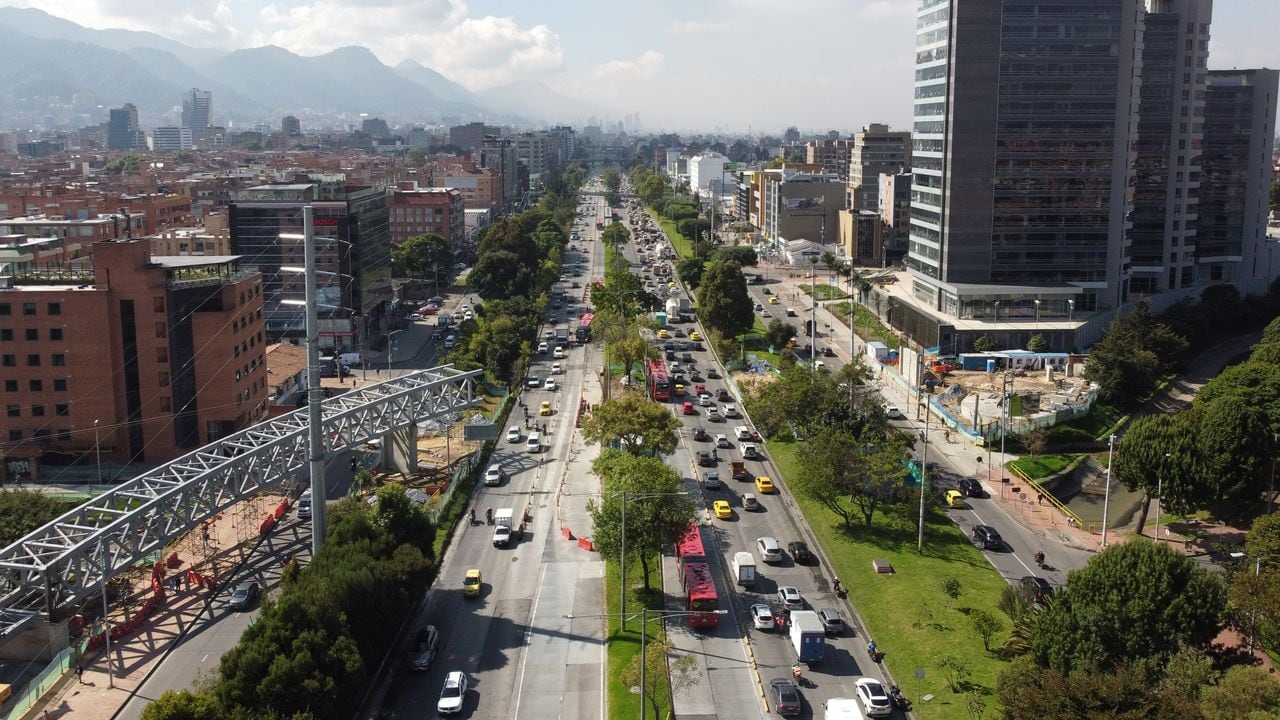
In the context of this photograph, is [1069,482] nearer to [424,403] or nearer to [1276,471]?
[1276,471]

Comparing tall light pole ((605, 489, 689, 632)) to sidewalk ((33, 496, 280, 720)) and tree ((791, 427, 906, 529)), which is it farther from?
sidewalk ((33, 496, 280, 720))

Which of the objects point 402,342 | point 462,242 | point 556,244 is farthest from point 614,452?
point 462,242

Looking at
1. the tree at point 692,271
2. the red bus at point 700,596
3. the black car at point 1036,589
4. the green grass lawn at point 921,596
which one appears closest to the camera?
the green grass lawn at point 921,596

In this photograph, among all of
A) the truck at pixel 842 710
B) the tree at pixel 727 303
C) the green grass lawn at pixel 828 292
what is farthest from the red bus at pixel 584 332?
the truck at pixel 842 710

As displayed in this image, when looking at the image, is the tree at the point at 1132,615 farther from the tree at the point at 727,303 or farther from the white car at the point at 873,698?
the tree at the point at 727,303

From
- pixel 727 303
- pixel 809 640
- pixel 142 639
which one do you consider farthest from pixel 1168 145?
pixel 142 639

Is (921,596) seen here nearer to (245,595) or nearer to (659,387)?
(245,595)

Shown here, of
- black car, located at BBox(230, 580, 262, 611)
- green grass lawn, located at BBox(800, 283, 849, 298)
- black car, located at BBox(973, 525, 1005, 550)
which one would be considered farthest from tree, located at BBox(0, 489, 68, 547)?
green grass lawn, located at BBox(800, 283, 849, 298)
